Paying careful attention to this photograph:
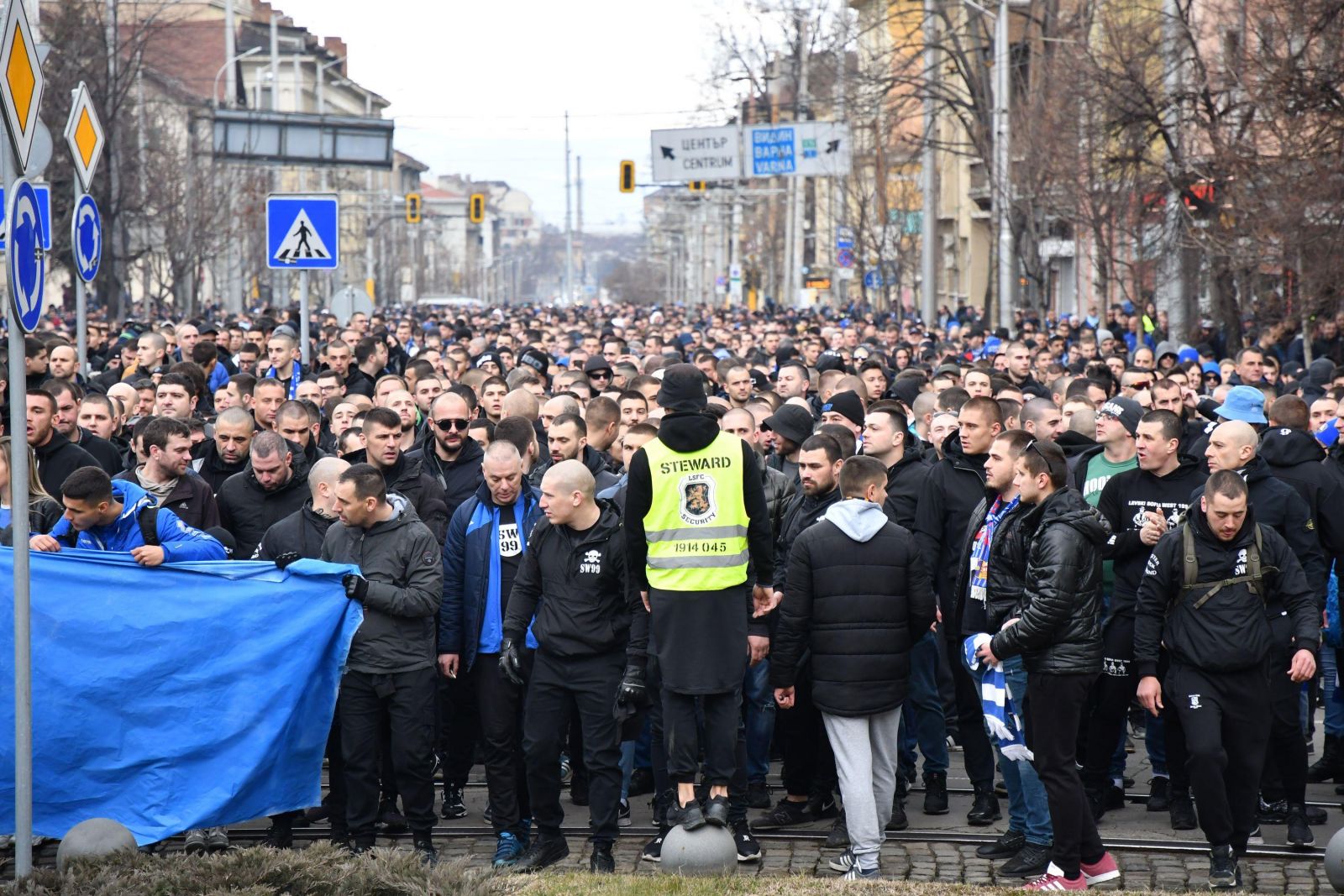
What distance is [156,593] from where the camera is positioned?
793cm

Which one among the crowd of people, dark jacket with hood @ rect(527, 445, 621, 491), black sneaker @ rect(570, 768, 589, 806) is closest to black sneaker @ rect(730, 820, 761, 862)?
the crowd of people

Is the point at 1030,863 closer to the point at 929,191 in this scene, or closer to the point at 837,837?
the point at 837,837

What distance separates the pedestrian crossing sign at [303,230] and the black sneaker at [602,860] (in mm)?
9616

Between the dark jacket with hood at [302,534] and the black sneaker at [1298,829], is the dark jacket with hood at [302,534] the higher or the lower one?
the higher one

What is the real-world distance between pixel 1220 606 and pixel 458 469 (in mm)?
4627

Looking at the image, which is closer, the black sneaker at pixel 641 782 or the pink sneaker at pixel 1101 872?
the pink sneaker at pixel 1101 872

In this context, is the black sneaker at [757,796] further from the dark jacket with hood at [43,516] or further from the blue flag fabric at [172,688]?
the dark jacket with hood at [43,516]

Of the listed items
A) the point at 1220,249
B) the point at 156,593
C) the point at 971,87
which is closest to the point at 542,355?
the point at 1220,249

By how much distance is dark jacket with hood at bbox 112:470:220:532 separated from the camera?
9.07 metres

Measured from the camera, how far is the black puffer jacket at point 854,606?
299 inches

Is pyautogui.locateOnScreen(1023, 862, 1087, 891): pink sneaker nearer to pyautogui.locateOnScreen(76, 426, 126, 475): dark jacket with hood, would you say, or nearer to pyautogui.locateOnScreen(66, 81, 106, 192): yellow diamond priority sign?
pyautogui.locateOnScreen(76, 426, 126, 475): dark jacket with hood

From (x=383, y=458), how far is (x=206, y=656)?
179cm

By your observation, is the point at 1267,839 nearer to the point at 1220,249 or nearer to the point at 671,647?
the point at 671,647

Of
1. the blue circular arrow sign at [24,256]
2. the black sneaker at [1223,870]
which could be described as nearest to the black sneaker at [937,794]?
the black sneaker at [1223,870]
